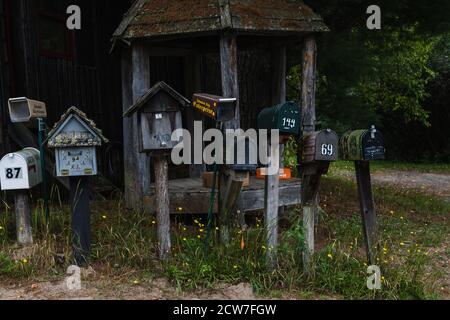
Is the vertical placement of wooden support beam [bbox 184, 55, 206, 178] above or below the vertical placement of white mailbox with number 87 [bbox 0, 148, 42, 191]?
above

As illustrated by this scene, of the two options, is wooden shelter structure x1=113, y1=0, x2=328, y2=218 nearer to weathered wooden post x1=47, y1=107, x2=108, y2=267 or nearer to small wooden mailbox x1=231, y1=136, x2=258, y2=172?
small wooden mailbox x1=231, y1=136, x2=258, y2=172

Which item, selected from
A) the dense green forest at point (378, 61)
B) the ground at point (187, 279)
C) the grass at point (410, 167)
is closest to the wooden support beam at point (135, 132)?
the ground at point (187, 279)

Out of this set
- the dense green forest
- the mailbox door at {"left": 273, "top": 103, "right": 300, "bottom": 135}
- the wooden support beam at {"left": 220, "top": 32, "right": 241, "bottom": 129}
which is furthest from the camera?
the dense green forest

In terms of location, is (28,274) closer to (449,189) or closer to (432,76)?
(449,189)

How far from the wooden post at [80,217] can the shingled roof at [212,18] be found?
5.85ft

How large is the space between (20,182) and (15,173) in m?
0.10

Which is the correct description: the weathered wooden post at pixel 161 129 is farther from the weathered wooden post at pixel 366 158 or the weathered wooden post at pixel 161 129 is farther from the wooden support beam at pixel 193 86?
the wooden support beam at pixel 193 86

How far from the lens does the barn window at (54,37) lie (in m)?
7.30

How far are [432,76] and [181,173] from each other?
1136cm

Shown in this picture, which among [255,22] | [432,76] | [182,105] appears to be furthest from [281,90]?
[432,76]

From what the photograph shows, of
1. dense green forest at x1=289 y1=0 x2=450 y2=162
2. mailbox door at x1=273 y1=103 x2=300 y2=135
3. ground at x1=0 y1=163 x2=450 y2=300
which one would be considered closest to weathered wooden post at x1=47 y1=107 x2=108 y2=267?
ground at x1=0 y1=163 x2=450 y2=300

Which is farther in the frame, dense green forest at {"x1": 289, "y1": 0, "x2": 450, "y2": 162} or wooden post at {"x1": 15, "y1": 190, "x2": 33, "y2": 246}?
dense green forest at {"x1": 289, "y1": 0, "x2": 450, "y2": 162}

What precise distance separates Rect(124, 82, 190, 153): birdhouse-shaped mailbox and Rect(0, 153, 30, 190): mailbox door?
117cm

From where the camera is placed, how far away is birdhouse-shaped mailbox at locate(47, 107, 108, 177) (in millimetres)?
4520
